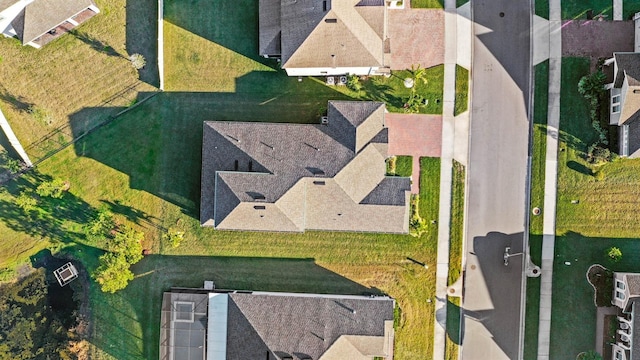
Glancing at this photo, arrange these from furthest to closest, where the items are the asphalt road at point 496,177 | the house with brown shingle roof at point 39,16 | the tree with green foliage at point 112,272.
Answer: the asphalt road at point 496,177 → the house with brown shingle roof at point 39,16 → the tree with green foliage at point 112,272

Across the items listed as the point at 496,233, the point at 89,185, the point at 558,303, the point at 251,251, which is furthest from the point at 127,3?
the point at 558,303

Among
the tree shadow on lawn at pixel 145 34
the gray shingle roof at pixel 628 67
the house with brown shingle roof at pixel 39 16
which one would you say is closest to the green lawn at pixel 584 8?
the gray shingle roof at pixel 628 67

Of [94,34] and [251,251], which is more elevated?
[94,34]

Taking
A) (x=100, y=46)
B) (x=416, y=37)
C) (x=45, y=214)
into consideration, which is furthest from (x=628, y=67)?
(x=45, y=214)

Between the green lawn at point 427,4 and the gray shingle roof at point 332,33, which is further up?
the green lawn at point 427,4

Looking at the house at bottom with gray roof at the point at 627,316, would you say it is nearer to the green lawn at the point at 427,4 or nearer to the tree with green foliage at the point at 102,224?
the green lawn at the point at 427,4

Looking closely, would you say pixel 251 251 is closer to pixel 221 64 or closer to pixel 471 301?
pixel 221 64

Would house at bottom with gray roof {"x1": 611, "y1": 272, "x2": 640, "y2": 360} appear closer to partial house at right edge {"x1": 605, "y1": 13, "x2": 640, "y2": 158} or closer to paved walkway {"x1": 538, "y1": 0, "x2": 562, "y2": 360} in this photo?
paved walkway {"x1": 538, "y1": 0, "x2": 562, "y2": 360}
